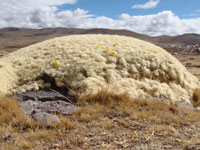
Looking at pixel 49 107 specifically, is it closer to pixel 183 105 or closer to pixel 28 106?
pixel 28 106

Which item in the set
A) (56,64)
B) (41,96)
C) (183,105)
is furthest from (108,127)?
(56,64)

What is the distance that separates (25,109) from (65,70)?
101 inches

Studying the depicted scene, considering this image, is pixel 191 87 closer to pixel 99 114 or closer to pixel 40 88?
pixel 99 114

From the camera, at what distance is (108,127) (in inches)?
209

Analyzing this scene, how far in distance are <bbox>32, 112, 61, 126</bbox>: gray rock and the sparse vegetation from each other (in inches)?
5.6

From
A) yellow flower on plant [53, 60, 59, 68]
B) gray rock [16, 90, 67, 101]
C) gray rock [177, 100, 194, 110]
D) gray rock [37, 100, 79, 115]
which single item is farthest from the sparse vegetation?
yellow flower on plant [53, 60, 59, 68]

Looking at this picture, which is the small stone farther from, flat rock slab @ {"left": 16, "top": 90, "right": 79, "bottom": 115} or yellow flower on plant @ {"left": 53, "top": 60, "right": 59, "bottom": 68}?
yellow flower on plant @ {"left": 53, "top": 60, "right": 59, "bottom": 68}

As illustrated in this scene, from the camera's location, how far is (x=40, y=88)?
7648 mm

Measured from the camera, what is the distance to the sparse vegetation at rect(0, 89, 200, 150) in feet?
14.8

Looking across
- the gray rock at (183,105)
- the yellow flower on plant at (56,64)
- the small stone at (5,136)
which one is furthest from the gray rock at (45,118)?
the gray rock at (183,105)

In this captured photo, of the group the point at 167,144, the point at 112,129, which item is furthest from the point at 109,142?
the point at 167,144

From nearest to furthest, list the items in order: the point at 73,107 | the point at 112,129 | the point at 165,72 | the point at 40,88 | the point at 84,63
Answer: the point at 112,129, the point at 73,107, the point at 40,88, the point at 84,63, the point at 165,72

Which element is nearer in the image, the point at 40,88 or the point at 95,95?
the point at 95,95

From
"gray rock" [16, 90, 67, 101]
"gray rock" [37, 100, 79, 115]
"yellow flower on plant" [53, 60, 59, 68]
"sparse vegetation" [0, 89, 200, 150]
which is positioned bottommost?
"sparse vegetation" [0, 89, 200, 150]
